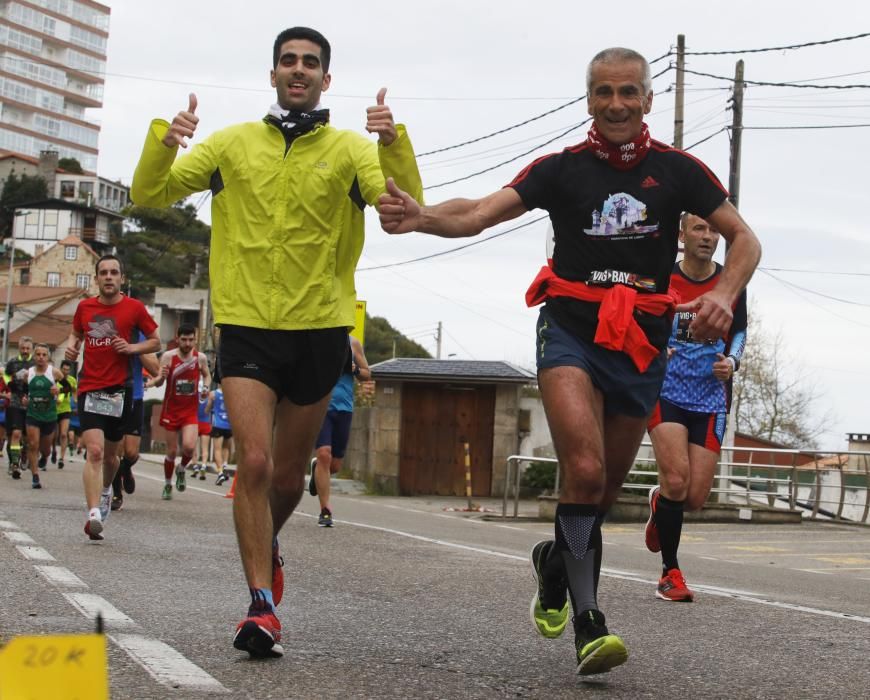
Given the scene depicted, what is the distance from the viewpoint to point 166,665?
465 cm

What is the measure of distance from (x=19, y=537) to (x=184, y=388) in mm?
6852

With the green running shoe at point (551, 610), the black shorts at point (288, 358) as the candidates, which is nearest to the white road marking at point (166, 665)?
the black shorts at point (288, 358)

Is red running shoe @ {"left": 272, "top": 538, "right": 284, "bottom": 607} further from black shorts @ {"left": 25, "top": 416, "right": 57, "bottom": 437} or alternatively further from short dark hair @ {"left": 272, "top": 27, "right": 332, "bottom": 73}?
black shorts @ {"left": 25, "top": 416, "right": 57, "bottom": 437}

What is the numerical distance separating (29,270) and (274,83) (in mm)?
113385

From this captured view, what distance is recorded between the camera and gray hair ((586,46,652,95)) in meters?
5.51

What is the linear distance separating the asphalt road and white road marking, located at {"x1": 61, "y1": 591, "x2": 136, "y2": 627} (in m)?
0.02

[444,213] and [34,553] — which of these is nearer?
[444,213]

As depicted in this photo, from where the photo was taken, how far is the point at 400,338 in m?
98.4

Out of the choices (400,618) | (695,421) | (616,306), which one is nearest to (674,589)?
(695,421)

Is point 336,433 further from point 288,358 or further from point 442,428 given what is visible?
point 442,428

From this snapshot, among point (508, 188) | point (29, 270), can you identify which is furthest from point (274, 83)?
point (29, 270)

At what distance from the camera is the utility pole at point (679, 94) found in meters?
30.0

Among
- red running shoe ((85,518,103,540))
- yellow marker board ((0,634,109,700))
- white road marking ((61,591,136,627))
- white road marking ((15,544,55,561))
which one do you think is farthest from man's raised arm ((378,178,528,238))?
red running shoe ((85,518,103,540))

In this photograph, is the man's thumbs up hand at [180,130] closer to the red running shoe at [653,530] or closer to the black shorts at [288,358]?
the black shorts at [288,358]
